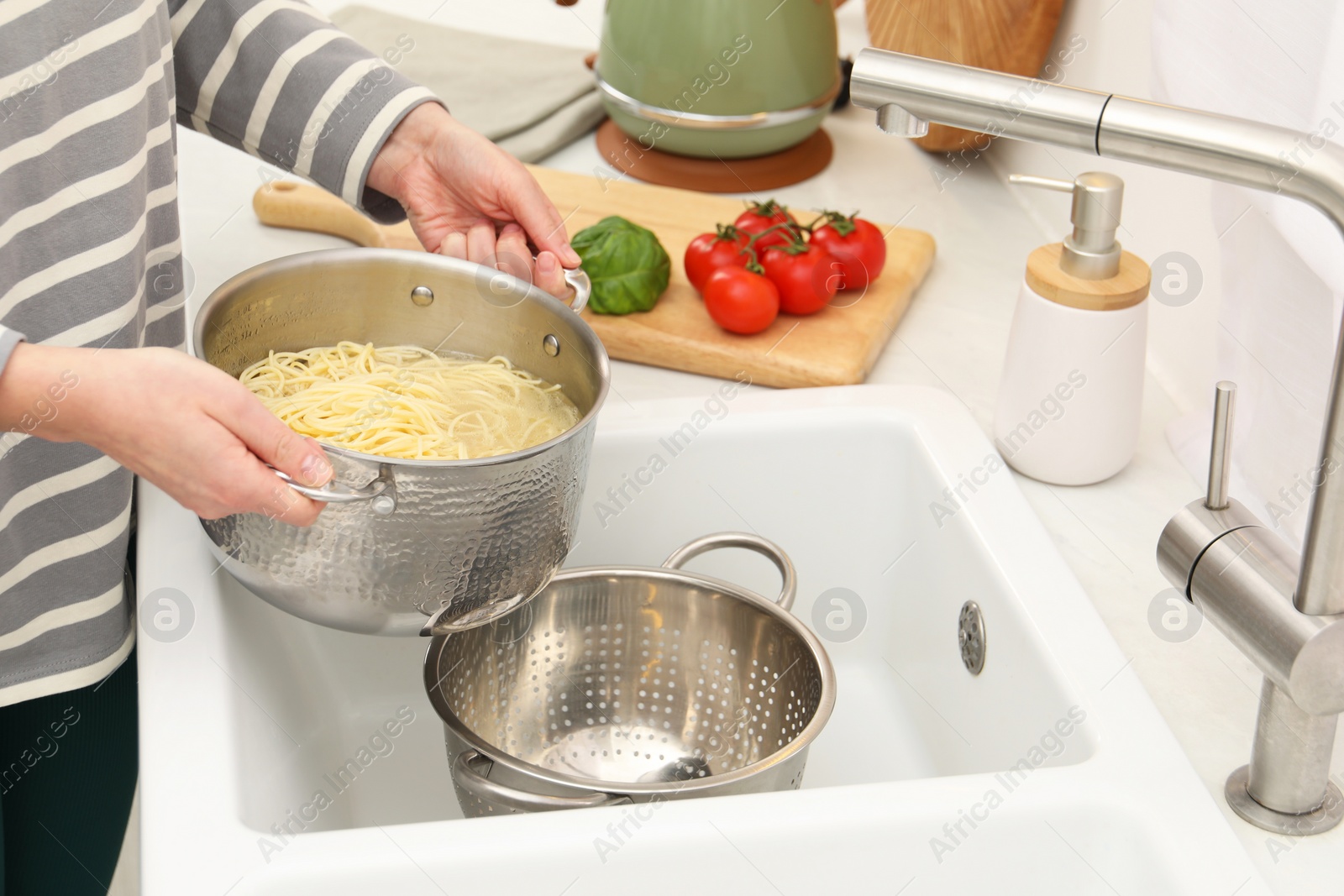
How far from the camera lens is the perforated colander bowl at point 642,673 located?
88cm

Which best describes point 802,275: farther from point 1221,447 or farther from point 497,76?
point 497,76

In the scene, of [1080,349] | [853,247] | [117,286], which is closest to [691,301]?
[853,247]

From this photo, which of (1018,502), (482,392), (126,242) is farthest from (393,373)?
(1018,502)

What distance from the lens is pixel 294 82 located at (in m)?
0.98

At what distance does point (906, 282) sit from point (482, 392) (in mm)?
539

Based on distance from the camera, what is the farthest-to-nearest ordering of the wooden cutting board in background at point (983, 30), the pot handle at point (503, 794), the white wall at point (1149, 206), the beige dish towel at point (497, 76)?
the beige dish towel at point (497, 76)
the wooden cutting board in background at point (983, 30)
the white wall at point (1149, 206)
the pot handle at point (503, 794)

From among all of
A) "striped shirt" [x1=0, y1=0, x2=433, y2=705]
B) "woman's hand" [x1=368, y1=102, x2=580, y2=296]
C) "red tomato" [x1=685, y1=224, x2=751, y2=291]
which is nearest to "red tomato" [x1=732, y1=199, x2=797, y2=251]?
"red tomato" [x1=685, y1=224, x2=751, y2=291]

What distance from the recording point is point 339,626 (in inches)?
29.3

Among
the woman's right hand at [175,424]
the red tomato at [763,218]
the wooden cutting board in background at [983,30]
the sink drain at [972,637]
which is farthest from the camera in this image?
the wooden cutting board in background at [983,30]

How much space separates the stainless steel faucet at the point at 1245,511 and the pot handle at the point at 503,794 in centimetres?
34

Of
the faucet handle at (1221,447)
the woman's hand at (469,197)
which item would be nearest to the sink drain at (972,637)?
the faucet handle at (1221,447)

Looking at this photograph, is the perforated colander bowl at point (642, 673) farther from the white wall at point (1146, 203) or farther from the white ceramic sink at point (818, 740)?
the white wall at point (1146, 203)

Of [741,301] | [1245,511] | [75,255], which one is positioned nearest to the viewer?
[1245,511]

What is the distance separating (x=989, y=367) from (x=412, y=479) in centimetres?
68
